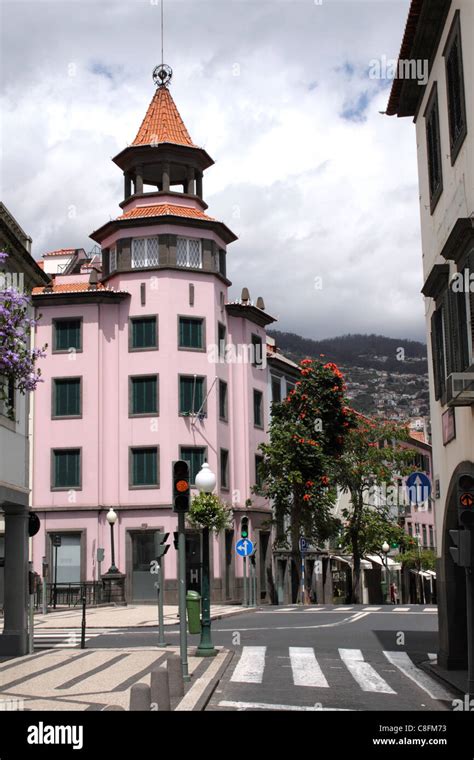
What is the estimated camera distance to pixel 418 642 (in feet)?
72.4

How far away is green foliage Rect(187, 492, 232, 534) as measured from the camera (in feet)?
133

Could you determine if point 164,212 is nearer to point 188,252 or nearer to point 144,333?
point 188,252

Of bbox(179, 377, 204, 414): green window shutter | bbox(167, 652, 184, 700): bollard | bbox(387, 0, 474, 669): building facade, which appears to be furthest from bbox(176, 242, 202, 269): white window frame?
bbox(167, 652, 184, 700): bollard

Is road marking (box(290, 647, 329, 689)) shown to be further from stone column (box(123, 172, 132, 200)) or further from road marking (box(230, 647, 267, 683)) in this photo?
stone column (box(123, 172, 132, 200))

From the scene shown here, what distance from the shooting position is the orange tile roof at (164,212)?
1788 inches

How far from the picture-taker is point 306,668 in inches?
667

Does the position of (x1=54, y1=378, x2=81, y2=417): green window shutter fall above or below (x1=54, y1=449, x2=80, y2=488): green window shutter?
above

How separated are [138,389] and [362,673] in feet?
96.0

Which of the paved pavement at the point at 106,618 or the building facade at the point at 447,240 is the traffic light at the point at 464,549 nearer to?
the building facade at the point at 447,240

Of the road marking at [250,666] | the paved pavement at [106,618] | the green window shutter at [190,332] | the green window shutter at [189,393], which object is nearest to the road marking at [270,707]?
the road marking at [250,666]

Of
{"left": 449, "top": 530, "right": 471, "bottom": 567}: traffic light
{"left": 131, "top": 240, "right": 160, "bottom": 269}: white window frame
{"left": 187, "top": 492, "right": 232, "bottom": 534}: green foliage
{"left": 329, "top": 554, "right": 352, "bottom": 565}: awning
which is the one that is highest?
{"left": 131, "top": 240, "right": 160, "bottom": 269}: white window frame

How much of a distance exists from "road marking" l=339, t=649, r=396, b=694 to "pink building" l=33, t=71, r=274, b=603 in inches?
942

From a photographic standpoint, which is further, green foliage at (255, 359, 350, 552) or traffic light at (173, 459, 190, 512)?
green foliage at (255, 359, 350, 552)
